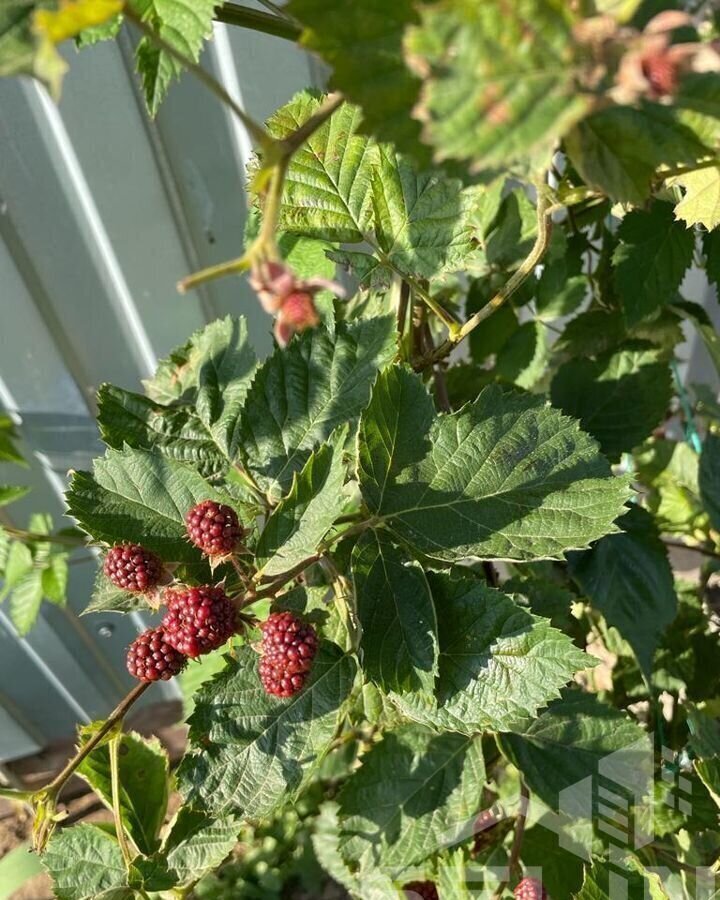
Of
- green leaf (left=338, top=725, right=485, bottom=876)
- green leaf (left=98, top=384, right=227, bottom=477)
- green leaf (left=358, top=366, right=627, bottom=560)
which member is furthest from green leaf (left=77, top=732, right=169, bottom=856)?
green leaf (left=358, top=366, right=627, bottom=560)

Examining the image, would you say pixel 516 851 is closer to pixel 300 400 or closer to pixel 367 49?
pixel 300 400

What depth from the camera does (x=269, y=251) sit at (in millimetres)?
297

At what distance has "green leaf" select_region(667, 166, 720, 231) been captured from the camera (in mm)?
593

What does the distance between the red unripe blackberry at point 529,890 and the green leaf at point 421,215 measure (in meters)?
0.61

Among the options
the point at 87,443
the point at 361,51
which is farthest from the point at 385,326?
the point at 87,443

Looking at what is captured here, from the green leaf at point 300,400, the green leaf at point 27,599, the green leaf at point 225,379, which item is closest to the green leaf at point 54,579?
the green leaf at point 27,599

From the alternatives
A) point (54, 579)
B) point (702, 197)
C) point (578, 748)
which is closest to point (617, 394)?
point (702, 197)

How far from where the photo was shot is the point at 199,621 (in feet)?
1.57

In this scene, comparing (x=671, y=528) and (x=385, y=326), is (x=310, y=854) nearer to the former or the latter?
(x=671, y=528)

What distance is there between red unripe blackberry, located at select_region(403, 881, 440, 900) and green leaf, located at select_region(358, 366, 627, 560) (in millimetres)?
581

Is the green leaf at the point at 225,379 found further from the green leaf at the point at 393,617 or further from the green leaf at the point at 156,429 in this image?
the green leaf at the point at 393,617

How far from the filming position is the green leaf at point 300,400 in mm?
638

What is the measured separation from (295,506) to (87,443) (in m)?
1.02

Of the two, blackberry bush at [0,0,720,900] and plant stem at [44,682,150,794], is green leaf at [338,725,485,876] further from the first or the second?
plant stem at [44,682,150,794]
